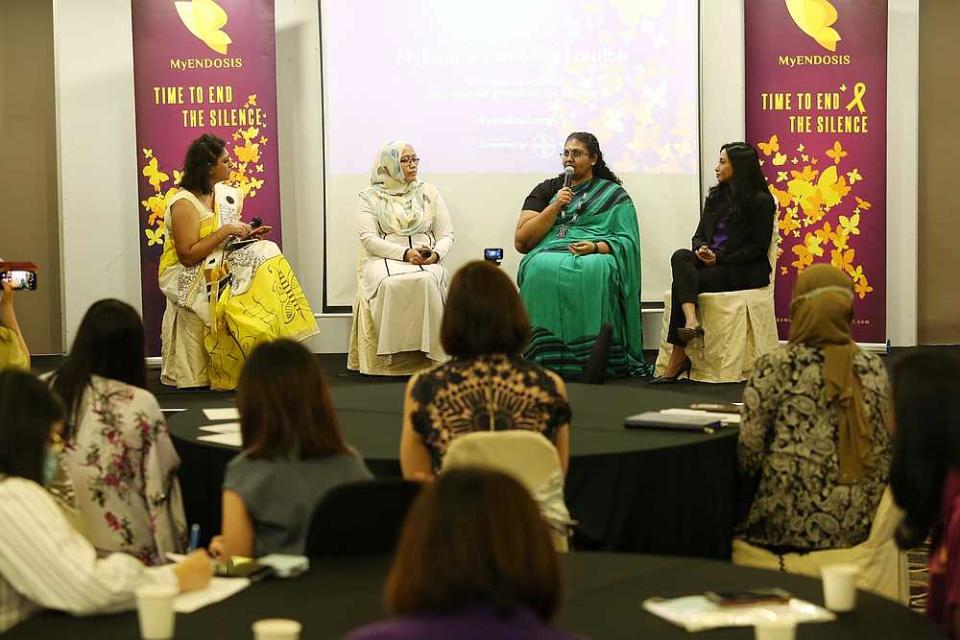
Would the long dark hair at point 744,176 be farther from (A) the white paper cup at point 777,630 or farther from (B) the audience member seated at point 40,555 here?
(A) the white paper cup at point 777,630

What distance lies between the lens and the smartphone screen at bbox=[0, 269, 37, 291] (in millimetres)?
5156

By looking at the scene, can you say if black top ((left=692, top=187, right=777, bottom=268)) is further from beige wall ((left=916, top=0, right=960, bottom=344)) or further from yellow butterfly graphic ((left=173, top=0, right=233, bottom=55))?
yellow butterfly graphic ((left=173, top=0, right=233, bottom=55))

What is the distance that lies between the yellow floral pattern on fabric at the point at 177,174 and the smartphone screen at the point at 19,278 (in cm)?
261

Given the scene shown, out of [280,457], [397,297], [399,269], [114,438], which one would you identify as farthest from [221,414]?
[399,269]

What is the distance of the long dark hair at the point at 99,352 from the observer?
3.12 metres

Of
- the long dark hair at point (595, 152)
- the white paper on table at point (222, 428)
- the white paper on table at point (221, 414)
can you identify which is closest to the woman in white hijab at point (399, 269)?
the long dark hair at point (595, 152)

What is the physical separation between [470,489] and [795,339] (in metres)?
2.16

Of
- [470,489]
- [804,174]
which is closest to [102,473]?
[470,489]

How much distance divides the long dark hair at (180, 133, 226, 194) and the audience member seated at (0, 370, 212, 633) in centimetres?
501

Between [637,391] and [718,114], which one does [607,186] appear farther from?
[637,391]

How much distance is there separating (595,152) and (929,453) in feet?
17.6

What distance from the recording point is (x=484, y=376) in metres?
2.92

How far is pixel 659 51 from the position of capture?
8219mm

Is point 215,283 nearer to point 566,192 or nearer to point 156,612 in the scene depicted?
point 566,192
